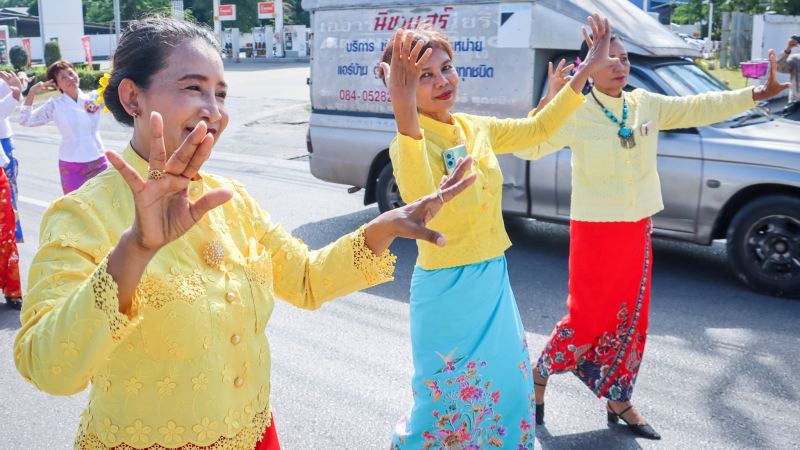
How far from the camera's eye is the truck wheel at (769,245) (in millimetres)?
5816

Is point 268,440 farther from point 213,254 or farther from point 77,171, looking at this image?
point 77,171

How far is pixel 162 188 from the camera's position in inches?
57.2

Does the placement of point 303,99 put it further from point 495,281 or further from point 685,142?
point 495,281

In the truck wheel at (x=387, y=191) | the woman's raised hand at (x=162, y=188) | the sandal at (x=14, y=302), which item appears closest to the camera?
the woman's raised hand at (x=162, y=188)

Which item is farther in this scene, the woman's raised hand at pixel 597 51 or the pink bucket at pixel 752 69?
the pink bucket at pixel 752 69

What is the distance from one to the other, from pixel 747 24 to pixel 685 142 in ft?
80.9

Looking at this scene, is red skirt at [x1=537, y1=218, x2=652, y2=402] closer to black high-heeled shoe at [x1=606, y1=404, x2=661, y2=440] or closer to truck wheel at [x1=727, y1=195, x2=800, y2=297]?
black high-heeled shoe at [x1=606, y1=404, x2=661, y2=440]

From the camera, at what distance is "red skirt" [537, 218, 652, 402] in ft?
12.5

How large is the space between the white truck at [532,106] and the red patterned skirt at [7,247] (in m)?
3.09

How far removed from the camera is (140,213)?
1.45 metres

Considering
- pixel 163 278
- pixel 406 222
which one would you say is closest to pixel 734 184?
pixel 406 222

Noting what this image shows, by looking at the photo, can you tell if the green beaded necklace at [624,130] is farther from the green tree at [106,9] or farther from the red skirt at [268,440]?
the green tree at [106,9]

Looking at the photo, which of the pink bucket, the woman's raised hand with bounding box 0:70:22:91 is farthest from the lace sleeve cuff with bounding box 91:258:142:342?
the pink bucket

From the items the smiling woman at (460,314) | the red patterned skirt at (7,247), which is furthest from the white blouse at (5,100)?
the smiling woman at (460,314)
